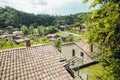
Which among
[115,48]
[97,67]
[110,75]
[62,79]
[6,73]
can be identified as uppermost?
[115,48]

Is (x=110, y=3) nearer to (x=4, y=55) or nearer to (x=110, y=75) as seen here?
(x=110, y=75)

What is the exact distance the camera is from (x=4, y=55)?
383 inches

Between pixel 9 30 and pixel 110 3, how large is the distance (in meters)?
90.2

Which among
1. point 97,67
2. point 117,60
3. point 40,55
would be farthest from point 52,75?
point 97,67

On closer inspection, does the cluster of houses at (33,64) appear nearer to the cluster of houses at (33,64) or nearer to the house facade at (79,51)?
the cluster of houses at (33,64)

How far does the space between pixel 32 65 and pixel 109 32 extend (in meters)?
5.93

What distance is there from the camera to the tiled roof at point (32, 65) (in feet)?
27.3

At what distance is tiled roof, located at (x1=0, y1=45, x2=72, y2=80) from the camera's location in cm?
832

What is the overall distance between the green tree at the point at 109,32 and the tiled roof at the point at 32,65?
3.61 metres

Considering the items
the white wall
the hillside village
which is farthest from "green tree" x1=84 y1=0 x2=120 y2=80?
the white wall

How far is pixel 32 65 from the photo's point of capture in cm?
925

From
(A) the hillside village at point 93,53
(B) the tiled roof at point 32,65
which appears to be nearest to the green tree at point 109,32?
(A) the hillside village at point 93,53

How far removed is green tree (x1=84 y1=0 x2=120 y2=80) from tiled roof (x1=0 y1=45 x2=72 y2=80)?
11.9 feet

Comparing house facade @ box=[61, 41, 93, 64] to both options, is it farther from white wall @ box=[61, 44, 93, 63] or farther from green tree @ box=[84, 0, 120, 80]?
green tree @ box=[84, 0, 120, 80]
